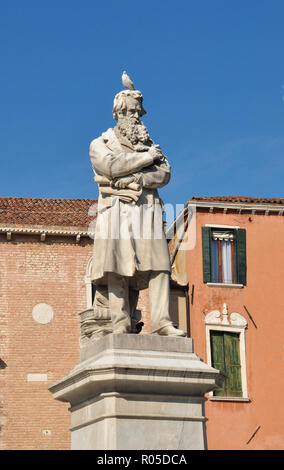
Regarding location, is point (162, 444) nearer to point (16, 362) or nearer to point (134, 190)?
point (134, 190)

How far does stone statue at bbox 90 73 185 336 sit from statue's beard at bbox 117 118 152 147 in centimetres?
1

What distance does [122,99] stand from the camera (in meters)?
10.8

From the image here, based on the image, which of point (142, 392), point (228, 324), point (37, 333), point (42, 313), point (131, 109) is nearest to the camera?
point (142, 392)

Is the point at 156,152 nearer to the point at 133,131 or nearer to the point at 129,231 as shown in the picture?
the point at 133,131

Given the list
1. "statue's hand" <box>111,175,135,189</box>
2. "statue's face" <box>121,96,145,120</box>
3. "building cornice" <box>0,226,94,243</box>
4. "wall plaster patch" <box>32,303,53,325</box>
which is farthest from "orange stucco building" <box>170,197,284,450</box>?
"statue's hand" <box>111,175,135,189</box>

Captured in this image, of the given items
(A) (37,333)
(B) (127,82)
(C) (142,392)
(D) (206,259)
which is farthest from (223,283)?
(C) (142,392)

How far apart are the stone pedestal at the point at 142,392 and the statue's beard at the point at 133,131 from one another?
7.29 ft

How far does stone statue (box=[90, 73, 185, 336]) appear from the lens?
10.1 m

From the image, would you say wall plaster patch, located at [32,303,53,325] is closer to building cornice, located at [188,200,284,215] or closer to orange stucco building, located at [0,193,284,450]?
orange stucco building, located at [0,193,284,450]

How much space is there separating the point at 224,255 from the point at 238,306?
5.69ft

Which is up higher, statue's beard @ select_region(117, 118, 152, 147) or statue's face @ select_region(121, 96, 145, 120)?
statue's face @ select_region(121, 96, 145, 120)

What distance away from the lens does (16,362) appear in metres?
29.4

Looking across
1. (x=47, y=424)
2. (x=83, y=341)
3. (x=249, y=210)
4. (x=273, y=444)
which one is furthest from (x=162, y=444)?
(x=249, y=210)

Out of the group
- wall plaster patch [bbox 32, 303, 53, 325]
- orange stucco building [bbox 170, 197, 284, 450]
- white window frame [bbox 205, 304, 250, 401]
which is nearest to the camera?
wall plaster patch [bbox 32, 303, 53, 325]
